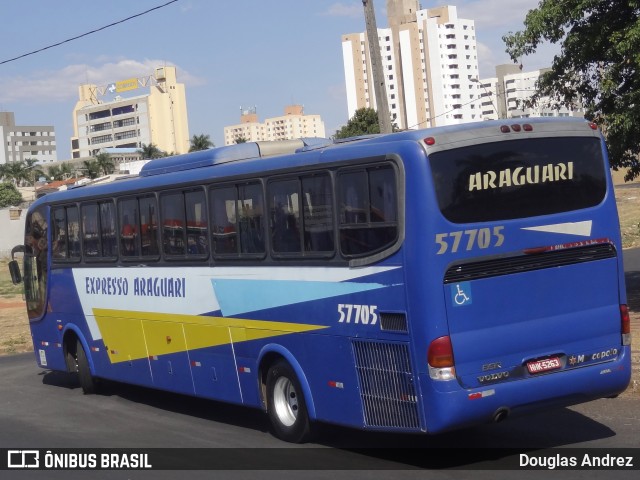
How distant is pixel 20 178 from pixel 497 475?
13524 centimetres

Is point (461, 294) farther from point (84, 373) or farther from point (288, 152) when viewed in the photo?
point (84, 373)

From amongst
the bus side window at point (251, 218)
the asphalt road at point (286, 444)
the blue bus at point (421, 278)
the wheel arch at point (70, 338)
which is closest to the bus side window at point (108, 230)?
the wheel arch at point (70, 338)

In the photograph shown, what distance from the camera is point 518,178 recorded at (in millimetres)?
9109

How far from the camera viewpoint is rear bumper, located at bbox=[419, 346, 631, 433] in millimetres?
8523

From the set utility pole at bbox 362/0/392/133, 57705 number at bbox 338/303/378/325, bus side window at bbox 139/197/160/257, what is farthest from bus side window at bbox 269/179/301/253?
utility pole at bbox 362/0/392/133

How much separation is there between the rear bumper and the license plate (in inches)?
2.4

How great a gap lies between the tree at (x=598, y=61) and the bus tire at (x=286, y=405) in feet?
26.8

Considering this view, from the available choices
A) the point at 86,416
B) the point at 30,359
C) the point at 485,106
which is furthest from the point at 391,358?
the point at 485,106

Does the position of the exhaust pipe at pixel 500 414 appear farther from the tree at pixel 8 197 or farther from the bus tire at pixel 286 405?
the tree at pixel 8 197

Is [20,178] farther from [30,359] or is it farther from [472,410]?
[472,410]

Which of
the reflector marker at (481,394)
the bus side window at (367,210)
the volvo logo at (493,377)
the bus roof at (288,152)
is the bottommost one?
the reflector marker at (481,394)

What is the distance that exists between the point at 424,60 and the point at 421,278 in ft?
533

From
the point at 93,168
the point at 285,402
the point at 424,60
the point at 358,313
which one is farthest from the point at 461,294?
the point at 424,60

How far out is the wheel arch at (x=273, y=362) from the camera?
33.8ft
